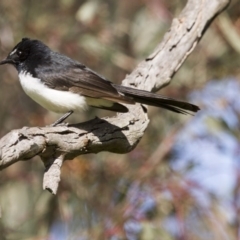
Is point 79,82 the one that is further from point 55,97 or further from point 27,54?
point 27,54

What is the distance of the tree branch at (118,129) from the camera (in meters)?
3.74

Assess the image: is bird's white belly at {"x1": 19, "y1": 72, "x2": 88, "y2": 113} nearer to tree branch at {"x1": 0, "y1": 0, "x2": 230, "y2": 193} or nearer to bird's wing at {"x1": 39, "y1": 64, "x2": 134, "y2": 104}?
bird's wing at {"x1": 39, "y1": 64, "x2": 134, "y2": 104}

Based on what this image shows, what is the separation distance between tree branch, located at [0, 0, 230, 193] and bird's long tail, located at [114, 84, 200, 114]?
0.41ft

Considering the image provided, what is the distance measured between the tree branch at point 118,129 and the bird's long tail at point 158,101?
125 millimetres

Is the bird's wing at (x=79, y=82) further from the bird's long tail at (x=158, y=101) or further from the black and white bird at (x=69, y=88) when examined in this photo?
the bird's long tail at (x=158, y=101)

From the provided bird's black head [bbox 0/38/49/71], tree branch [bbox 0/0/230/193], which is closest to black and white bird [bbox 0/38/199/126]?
bird's black head [bbox 0/38/49/71]

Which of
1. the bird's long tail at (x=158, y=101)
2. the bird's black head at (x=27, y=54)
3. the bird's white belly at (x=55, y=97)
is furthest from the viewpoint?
the bird's black head at (x=27, y=54)

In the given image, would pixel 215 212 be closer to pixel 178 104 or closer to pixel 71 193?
pixel 71 193

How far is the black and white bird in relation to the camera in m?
4.51

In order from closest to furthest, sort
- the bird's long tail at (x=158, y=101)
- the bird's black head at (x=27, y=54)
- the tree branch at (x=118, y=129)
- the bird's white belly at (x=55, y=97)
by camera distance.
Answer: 1. the tree branch at (x=118, y=129)
2. the bird's long tail at (x=158, y=101)
3. the bird's white belly at (x=55, y=97)
4. the bird's black head at (x=27, y=54)

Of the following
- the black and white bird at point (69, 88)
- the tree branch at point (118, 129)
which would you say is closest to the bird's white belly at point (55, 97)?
the black and white bird at point (69, 88)

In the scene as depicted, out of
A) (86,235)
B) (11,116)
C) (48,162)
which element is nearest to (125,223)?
(86,235)

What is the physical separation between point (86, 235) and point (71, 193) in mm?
810

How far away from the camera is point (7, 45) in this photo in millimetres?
6676
